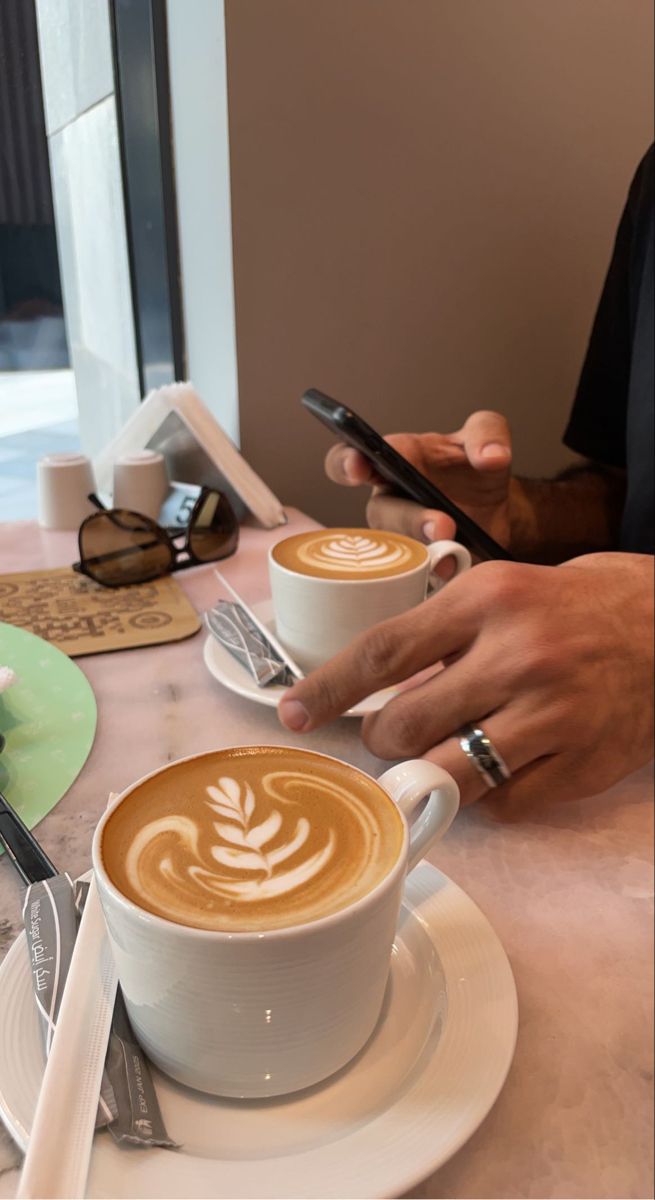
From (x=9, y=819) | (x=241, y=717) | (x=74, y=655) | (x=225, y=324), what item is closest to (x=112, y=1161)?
(x=9, y=819)

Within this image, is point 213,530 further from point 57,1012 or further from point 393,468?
point 57,1012

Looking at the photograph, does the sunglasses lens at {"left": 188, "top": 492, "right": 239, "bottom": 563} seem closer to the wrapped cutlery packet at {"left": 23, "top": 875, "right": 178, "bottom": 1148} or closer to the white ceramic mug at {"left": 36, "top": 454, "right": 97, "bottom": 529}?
the white ceramic mug at {"left": 36, "top": 454, "right": 97, "bottom": 529}

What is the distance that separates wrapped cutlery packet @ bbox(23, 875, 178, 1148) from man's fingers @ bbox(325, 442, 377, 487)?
59 centimetres

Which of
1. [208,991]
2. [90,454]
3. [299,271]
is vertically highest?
[299,271]

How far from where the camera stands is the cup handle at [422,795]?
1.13 feet

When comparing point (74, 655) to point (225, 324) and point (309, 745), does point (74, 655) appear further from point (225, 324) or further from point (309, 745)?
point (225, 324)

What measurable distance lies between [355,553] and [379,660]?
182 millimetres

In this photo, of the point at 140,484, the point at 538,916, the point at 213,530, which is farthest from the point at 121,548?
the point at 538,916

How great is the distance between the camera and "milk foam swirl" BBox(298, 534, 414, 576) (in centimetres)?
65

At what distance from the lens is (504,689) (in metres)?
0.50

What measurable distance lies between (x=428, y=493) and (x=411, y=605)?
0.69 feet

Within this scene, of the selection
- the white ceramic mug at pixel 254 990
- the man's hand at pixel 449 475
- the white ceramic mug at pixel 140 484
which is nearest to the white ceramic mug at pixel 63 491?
the white ceramic mug at pixel 140 484

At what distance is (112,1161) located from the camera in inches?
10.4

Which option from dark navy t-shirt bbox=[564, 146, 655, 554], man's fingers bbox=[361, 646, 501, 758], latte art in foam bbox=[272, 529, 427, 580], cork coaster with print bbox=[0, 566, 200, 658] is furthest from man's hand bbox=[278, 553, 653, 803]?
dark navy t-shirt bbox=[564, 146, 655, 554]
